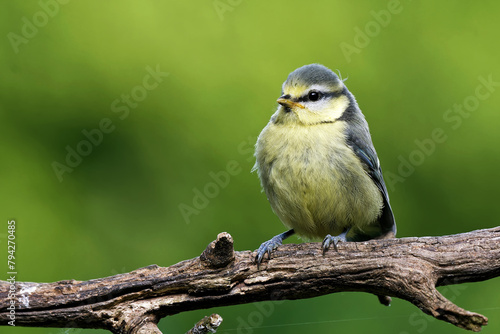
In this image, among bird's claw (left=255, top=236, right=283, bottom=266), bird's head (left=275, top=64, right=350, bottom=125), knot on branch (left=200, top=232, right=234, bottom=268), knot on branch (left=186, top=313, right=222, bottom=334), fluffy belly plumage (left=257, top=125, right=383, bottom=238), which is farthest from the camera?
bird's head (left=275, top=64, right=350, bottom=125)

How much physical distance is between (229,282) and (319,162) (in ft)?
3.35

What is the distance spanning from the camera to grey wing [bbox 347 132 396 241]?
13.7 ft

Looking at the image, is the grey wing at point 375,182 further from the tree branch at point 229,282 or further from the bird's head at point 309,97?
the tree branch at point 229,282

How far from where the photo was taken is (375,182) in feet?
14.1

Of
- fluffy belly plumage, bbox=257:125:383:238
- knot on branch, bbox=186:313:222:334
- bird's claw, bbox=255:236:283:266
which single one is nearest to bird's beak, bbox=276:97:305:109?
fluffy belly plumage, bbox=257:125:383:238

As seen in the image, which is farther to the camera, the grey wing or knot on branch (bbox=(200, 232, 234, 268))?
the grey wing

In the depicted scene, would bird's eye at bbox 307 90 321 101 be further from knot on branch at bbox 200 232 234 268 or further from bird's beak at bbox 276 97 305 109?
knot on branch at bbox 200 232 234 268

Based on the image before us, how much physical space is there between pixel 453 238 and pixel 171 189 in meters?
2.35

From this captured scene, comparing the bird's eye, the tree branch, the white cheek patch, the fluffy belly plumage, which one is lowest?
the tree branch

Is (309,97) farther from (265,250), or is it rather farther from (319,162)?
(265,250)

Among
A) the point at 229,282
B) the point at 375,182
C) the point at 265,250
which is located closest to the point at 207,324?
the point at 229,282

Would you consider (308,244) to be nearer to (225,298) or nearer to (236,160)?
(225,298)

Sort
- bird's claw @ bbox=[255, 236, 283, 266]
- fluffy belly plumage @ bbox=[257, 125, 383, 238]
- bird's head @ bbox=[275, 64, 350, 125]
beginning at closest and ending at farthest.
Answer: bird's claw @ bbox=[255, 236, 283, 266], fluffy belly plumage @ bbox=[257, 125, 383, 238], bird's head @ bbox=[275, 64, 350, 125]

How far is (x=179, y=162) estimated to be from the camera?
202 inches
